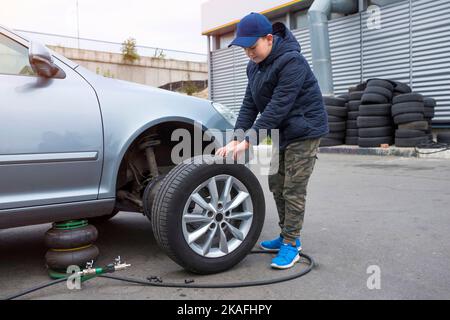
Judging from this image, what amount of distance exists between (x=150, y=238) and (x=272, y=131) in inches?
59.7

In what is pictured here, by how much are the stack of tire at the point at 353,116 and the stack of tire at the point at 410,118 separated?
1.16 m

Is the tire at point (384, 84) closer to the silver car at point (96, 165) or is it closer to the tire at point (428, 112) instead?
the tire at point (428, 112)

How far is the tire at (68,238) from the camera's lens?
8.91 feet

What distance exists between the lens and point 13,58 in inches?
108

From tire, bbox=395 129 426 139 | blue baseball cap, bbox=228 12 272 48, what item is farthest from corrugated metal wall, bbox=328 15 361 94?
blue baseball cap, bbox=228 12 272 48

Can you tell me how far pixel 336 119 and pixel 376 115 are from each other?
4.08ft

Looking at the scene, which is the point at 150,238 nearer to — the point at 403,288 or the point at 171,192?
the point at 171,192

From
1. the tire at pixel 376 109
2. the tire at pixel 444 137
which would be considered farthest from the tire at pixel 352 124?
the tire at pixel 444 137

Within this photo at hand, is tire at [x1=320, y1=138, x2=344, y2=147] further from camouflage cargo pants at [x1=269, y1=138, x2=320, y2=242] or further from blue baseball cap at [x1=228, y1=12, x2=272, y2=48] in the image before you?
blue baseball cap at [x1=228, y1=12, x2=272, y2=48]

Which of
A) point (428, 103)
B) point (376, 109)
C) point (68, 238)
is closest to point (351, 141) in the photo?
point (376, 109)

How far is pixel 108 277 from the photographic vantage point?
8.84ft

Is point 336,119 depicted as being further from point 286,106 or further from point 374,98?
point 286,106

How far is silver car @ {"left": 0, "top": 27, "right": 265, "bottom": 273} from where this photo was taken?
8.15 ft
